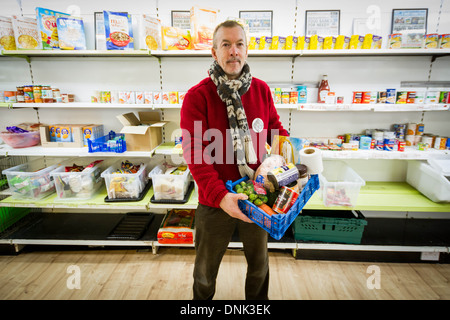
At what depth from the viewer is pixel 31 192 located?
2.42 m

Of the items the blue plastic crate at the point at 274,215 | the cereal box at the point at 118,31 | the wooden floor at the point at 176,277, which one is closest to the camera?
the blue plastic crate at the point at 274,215

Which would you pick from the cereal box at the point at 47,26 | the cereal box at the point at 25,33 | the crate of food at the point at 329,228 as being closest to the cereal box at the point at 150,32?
the cereal box at the point at 47,26

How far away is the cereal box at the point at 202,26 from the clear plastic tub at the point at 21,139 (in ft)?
6.28

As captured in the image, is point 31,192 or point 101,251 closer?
point 31,192

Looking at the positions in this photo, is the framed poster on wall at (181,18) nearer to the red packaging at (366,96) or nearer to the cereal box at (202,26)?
the cereal box at (202,26)

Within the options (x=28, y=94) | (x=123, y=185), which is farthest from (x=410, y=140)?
(x=28, y=94)

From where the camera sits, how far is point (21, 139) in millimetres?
2416

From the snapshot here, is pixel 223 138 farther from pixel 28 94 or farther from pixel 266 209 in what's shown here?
pixel 28 94

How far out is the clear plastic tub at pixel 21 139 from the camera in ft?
7.75

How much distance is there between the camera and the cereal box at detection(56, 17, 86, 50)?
2217 millimetres

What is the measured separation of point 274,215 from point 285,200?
0.11 metres
